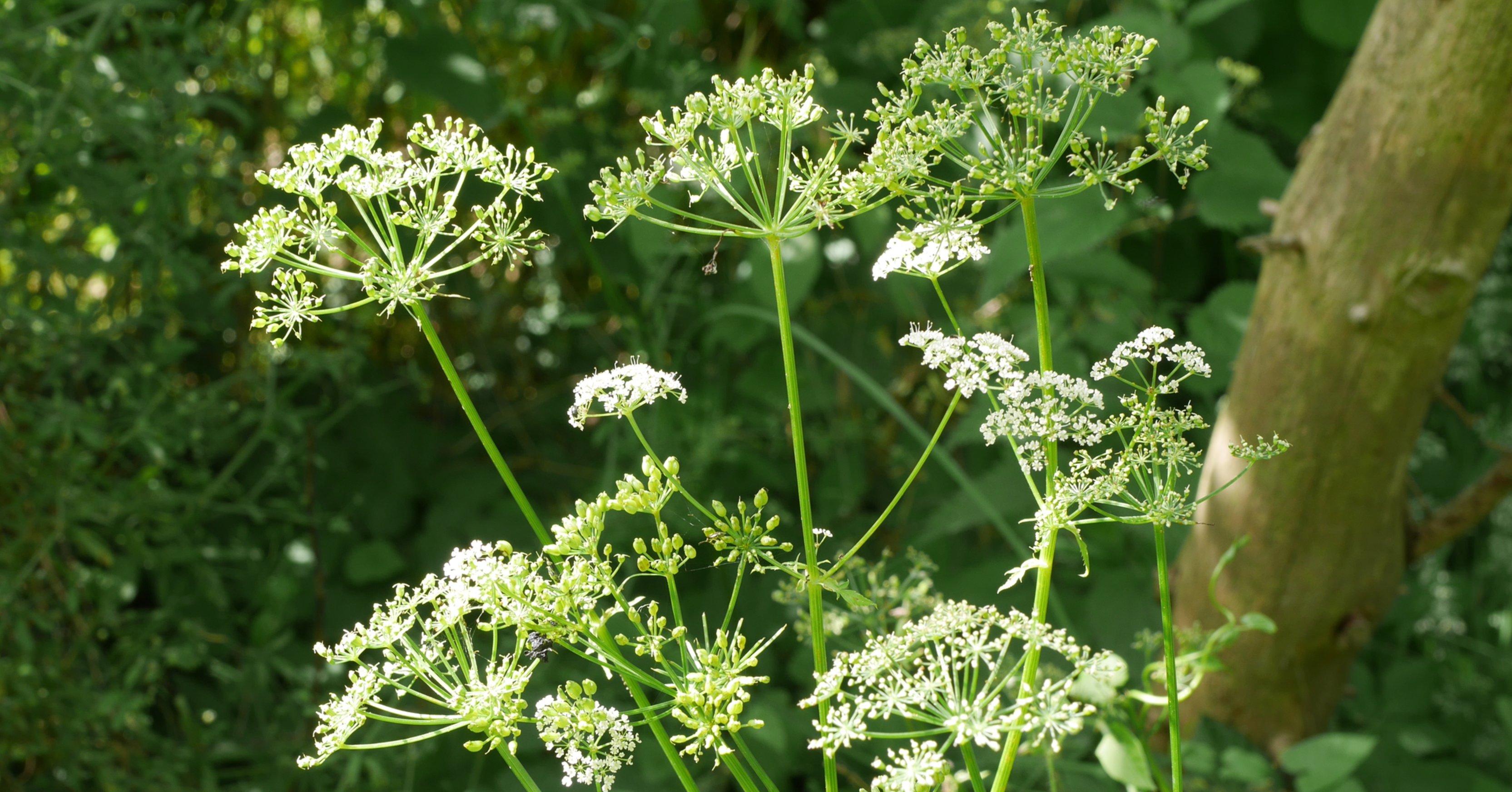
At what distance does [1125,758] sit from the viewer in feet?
3.04

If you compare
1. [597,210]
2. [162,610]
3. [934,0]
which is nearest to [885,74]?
[934,0]

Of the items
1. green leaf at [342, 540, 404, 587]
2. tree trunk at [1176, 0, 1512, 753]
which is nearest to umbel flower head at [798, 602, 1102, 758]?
tree trunk at [1176, 0, 1512, 753]

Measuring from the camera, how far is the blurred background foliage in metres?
1.79

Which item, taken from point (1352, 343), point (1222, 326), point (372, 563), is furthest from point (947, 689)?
point (372, 563)

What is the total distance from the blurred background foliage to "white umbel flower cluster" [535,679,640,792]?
0.78 meters

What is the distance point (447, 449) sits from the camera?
2586 millimetres

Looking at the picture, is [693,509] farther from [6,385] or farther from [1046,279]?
[6,385]

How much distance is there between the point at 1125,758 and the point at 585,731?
506 mm

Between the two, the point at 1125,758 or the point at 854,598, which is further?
the point at 1125,758

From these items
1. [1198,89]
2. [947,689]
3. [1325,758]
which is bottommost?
[1325,758]

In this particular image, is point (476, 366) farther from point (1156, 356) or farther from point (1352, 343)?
point (1156, 356)

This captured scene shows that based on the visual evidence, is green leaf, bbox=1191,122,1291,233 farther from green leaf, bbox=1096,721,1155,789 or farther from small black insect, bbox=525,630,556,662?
small black insect, bbox=525,630,556,662

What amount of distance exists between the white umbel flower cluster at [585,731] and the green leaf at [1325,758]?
0.98 metres

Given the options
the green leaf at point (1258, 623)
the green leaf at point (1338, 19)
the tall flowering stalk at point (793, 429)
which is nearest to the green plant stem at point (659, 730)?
the tall flowering stalk at point (793, 429)
